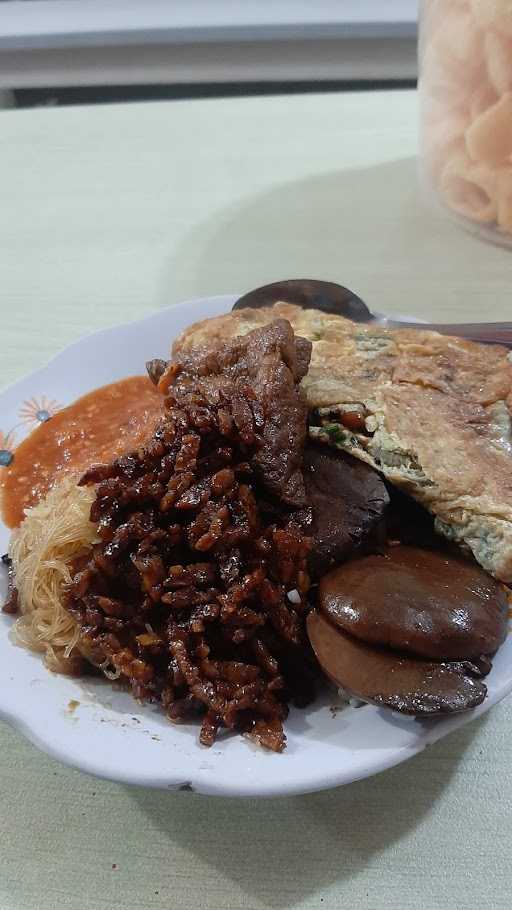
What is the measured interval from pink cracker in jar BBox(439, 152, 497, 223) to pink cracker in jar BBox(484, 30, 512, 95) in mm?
321

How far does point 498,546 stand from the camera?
1809 millimetres

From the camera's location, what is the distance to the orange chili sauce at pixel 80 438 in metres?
2.36

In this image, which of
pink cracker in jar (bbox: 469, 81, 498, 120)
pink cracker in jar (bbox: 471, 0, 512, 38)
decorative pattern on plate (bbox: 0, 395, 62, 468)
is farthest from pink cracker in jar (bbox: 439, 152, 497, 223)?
decorative pattern on plate (bbox: 0, 395, 62, 468)

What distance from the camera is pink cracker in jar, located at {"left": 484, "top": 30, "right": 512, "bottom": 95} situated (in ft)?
9.04

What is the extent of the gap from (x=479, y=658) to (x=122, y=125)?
449 centimetres

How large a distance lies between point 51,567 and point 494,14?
2533mm

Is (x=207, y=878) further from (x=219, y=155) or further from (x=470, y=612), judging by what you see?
(x=219, y=155)

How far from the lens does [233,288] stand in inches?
140

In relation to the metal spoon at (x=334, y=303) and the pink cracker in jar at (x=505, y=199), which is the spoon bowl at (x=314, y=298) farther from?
the pink cracker in jar at (x=505, y=199)

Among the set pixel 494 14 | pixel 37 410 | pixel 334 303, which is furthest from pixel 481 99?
A: pixel 37 410

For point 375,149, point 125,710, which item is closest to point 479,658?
point 125,710

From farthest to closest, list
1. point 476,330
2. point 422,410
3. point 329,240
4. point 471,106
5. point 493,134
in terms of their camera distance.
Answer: point 329,240 < point 471,106 < point 493,134 < point 476,330 < point 422,410

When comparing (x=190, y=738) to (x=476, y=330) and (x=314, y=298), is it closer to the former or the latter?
(x=476, y=330)

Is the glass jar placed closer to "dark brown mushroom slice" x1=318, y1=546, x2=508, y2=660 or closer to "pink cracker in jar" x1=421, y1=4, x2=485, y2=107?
"pink cracker in jar" x1=421, y1=4, x2=485, y2=107
